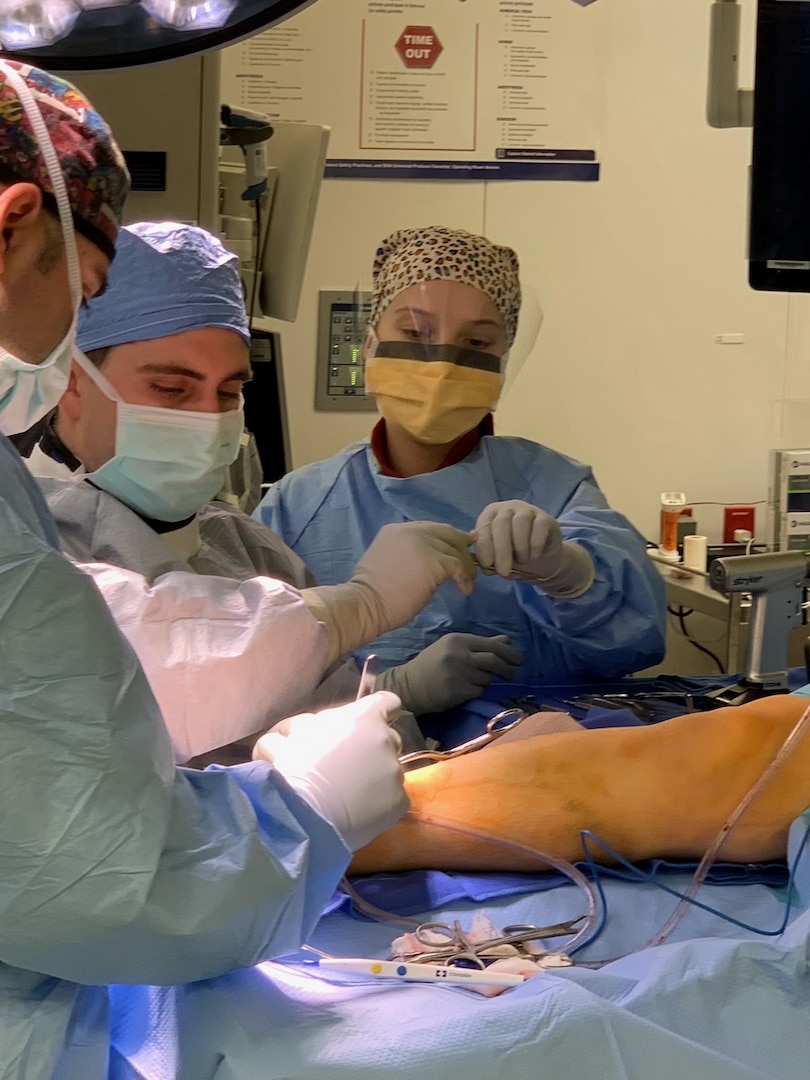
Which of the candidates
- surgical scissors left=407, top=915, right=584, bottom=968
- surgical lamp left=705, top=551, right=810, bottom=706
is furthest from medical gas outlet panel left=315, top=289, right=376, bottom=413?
surgical scissors left=407, top=915, right=584, bottom=968

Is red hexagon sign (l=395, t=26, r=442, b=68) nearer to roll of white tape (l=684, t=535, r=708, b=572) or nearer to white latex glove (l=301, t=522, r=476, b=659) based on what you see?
roll of white tape (l=684, t=535, r=708, b=572)

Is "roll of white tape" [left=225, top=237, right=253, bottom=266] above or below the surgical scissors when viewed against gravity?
above

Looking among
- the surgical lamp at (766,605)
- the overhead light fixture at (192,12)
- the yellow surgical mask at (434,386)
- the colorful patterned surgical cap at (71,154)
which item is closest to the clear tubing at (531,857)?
the surgical lamp at (766,605)

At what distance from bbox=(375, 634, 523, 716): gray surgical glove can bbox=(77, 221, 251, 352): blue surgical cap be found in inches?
22.6

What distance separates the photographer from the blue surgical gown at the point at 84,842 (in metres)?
0.72

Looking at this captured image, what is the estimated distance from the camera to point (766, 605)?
1.58 m

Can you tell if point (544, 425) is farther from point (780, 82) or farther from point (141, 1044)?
point (141, 1044)

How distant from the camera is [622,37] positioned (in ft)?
10.4

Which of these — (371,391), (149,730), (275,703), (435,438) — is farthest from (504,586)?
(149,730)

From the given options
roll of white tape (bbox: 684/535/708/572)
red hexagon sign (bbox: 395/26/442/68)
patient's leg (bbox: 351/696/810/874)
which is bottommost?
roll of white tape (bbox: 684/535/708/572)

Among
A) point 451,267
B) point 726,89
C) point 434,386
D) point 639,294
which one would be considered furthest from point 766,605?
point 639,294

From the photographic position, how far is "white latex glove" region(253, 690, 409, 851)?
972 millimetres

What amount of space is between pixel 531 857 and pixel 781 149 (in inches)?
45.9

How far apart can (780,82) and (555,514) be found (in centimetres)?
78
